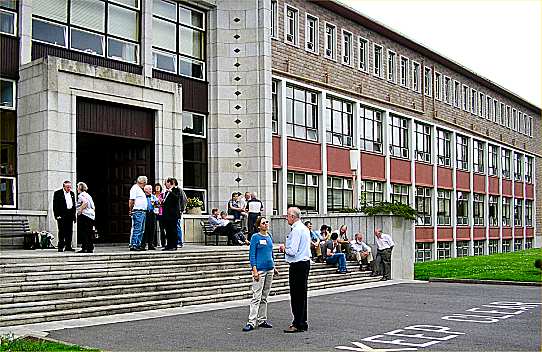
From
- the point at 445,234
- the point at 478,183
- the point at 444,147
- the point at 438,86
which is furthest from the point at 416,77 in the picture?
the point at 478,183

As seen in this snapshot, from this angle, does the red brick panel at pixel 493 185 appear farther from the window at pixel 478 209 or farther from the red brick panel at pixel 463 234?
the red brick panel at pixel 463 234

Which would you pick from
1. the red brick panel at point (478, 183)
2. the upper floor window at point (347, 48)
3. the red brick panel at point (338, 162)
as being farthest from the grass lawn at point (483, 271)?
the red brick panel at point (478, 183)

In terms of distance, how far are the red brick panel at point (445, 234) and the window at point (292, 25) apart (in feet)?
58.3

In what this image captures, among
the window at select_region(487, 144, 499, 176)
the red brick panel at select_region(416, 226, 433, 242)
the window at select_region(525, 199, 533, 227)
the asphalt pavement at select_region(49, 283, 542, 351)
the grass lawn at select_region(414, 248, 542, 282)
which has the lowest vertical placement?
the grass lawn at select_region(414, 248, 542, 282)

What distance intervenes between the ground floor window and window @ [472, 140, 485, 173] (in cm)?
577

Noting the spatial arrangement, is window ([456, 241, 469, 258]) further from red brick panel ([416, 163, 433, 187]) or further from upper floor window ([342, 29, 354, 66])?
upper floor window ([342, 29, 354, 66])

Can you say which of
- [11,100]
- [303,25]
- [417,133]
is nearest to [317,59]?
[303,25]

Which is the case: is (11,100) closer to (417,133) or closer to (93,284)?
(93,284)

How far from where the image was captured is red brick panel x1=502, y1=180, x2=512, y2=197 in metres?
58.8

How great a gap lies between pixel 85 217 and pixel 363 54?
2437 cm

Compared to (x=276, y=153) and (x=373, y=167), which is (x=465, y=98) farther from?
(x=276, y=153)

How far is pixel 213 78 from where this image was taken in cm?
2859

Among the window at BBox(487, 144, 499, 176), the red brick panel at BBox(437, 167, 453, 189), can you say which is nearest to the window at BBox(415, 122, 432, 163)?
the red brick panel at BBox(437, 167, 453, 189)

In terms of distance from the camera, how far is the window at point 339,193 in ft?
116
